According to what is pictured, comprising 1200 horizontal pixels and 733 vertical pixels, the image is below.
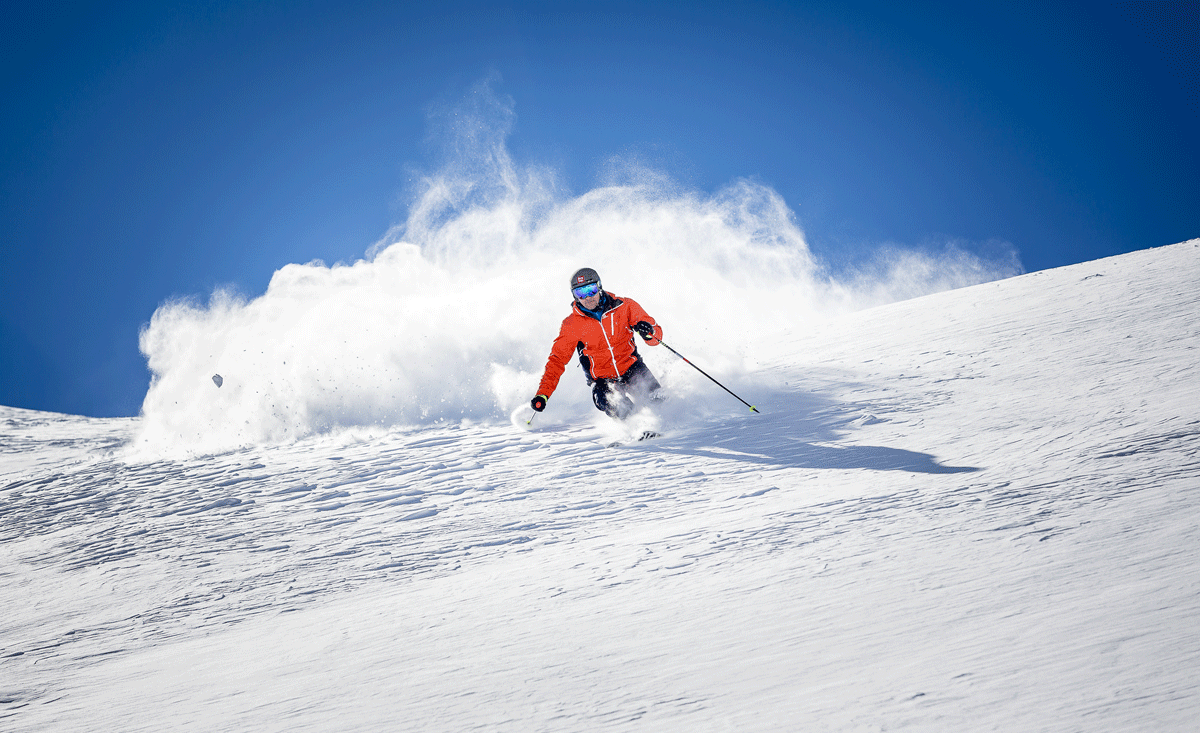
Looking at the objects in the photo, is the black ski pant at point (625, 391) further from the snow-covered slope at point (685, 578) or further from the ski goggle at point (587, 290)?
the ski goggle at point (587, 290)

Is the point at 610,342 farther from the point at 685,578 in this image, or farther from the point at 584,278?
the point at 685,578

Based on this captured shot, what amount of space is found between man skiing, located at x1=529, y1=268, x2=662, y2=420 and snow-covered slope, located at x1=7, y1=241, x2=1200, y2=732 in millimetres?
581

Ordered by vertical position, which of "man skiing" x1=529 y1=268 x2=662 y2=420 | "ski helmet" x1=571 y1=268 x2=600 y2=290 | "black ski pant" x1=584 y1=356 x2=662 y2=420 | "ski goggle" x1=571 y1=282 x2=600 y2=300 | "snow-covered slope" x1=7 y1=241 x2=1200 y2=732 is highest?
"ski helmet" x1=571 y1=268 x2=600 y2=290

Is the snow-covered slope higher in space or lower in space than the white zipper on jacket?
lower

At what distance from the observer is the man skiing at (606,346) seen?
19.2 ft

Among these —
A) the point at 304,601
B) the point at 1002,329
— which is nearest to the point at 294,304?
the point at 304,601

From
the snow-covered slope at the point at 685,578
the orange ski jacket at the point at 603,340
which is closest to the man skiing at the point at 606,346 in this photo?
the orange ski jacket at the point at 603,340

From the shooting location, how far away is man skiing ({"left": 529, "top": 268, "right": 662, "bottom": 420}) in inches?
231

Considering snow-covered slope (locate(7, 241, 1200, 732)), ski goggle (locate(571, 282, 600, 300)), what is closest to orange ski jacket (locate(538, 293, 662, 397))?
ski goggle (locate(571, 282, 600, 300))

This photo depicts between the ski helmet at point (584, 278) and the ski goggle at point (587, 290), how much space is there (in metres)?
0.03

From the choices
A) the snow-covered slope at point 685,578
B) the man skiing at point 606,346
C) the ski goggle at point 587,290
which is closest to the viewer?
the snow-covered slope at point 685,578

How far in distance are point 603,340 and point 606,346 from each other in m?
0.07

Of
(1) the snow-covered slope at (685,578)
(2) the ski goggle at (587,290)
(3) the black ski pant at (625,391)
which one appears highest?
(2) the ski goggle at (587,290)

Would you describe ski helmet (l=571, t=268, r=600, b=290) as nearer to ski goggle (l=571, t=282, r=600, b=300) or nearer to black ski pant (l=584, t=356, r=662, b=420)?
ski goggle (l=571, t=282, r=600, b=300)
